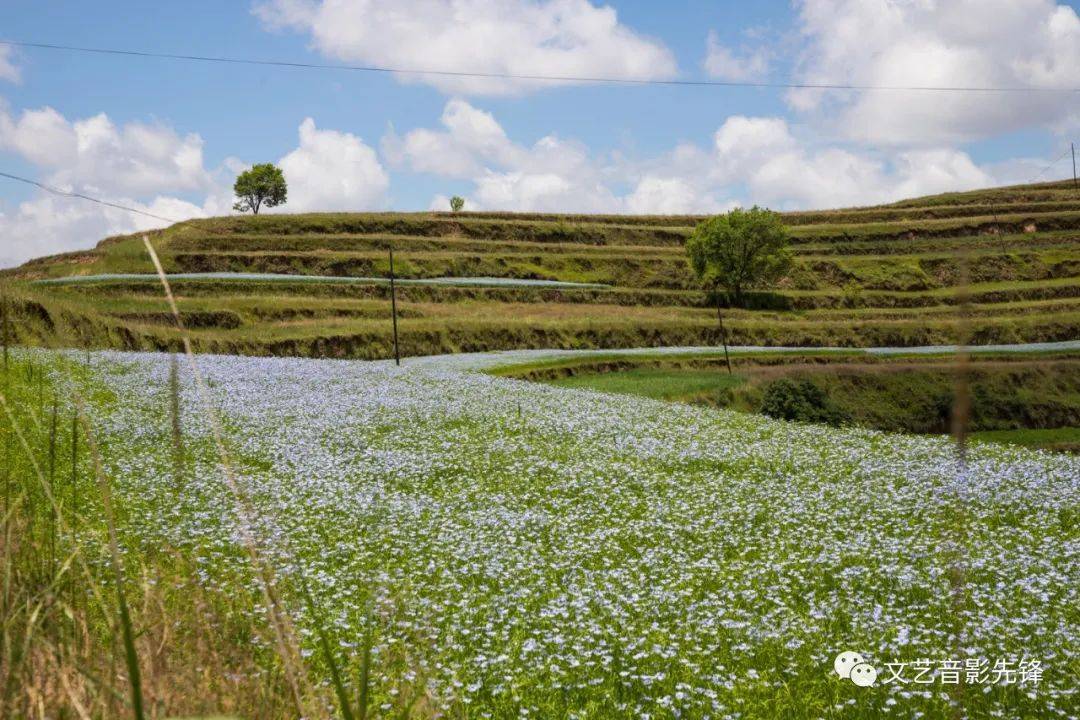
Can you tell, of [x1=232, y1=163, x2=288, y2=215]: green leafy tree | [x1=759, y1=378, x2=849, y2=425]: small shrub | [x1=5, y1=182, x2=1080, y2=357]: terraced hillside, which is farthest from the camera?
[x1=232, y1=163, x2=288, y2=215]: green leafy tree

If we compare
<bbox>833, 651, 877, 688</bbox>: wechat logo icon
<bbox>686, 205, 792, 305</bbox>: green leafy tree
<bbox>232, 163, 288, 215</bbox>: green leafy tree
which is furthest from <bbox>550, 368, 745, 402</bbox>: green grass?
<bbox>232, 163, 288, 215</bbox>: green leafy tree

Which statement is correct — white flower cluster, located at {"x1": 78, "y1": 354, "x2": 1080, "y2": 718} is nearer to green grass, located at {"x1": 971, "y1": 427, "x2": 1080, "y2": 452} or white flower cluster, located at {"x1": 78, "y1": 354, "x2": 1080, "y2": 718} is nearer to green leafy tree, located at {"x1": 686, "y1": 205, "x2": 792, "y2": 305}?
green grass, located at {"x1": 971, "y1": 427, "x2": 1080, "y2": 452}

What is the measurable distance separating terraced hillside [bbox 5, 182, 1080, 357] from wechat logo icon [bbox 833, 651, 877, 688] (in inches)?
1535

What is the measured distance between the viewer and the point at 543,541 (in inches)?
533

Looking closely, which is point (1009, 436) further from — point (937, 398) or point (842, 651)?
point (842, 651)

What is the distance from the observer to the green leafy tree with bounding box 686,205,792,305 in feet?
299

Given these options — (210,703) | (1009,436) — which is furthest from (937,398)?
(210,703)

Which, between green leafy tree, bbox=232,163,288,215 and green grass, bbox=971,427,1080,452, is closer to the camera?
green grass, bbox=971,427,1080,452

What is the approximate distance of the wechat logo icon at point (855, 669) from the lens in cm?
799

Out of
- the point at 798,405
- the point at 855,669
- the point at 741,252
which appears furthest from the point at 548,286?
the point at 855,669

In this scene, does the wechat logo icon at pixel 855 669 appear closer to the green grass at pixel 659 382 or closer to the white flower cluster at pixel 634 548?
the white flower cluster at pixel 634 548

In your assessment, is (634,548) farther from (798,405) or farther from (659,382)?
(659,382)

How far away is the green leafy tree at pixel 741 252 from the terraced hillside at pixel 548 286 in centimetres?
308

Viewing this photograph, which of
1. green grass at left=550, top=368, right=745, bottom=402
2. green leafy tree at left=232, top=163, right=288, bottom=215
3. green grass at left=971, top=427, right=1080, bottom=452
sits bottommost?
green grass at left=971, top=427, right=1080, bottom=452
